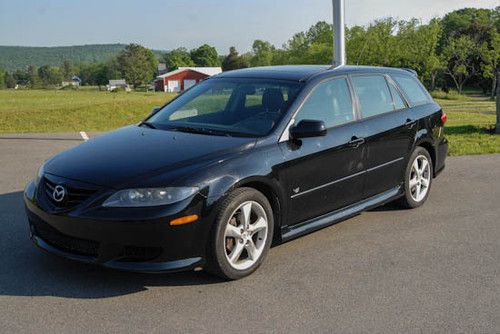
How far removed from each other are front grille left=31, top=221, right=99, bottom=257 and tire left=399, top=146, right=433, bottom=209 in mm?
3632

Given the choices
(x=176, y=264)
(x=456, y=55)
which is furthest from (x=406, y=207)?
(x=456, y=55)

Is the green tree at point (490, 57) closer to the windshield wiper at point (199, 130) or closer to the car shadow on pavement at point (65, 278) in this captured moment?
the windshield wiper at point (199, 130)

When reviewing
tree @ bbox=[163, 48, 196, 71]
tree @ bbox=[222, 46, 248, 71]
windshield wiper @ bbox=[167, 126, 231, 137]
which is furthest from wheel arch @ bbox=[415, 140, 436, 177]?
tree @ bbox=[163, 48, 196, 71]

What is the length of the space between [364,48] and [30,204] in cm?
7193

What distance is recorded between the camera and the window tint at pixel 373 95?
5805 mm

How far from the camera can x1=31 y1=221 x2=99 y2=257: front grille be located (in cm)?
405

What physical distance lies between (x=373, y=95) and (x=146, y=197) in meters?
2.98

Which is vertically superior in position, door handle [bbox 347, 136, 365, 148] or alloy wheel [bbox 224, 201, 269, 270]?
door handle [bbox 347, 136, 365, 148]

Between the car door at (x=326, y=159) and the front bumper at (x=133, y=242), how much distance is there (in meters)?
1.04

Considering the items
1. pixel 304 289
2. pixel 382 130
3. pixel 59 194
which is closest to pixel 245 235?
pixel 304 289

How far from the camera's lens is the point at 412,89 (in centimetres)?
679

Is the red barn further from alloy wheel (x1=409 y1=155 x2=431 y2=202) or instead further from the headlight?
the headlight

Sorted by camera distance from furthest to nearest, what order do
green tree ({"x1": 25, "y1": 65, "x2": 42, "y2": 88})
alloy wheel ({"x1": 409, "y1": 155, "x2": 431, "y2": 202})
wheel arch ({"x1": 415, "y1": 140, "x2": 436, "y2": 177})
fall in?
green tree ({"x1": 25, "y1": 65, "x2": 42, "y2": 88}) < wheel arch ({"x1": 415, "y1": 140, "x2": 436, "y2": 177}) < alloy wheel ({"x1": 409, "y1": 155, "x2": 431, "y2": 202})

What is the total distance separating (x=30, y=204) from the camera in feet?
14.7
